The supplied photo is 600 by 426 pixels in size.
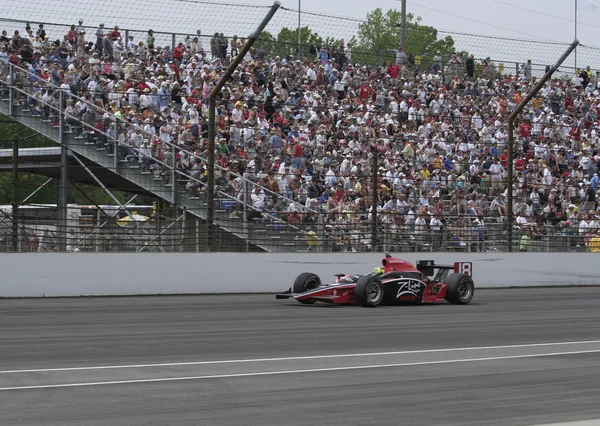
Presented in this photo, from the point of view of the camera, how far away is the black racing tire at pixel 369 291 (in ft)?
53.3

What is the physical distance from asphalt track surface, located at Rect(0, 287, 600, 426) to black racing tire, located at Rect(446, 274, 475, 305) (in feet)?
6.39

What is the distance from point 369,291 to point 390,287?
0.63m

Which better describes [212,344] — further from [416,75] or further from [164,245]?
[416,75]

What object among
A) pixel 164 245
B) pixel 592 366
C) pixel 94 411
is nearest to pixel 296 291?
pixel 164 245

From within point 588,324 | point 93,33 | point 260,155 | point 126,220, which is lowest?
point 588,324

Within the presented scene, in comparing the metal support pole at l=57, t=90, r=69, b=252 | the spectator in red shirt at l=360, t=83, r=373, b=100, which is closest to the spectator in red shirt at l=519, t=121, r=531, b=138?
the spectator in red shirt at l=360, t=83, r=373, b=100

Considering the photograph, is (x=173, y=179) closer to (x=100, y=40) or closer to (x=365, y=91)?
(x=100, y=40)

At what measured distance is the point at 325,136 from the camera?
78.2 ft

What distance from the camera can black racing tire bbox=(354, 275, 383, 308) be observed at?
16.2m

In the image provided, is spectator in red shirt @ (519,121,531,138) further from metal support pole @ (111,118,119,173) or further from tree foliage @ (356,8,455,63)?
metal support pole @ (111,118,119,173)

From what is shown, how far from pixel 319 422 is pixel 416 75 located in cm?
2529

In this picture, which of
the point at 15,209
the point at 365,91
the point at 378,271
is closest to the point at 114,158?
the point at 15,209

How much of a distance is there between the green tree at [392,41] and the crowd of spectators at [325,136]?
658 millimetres

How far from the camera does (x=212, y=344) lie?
10.8 meters
